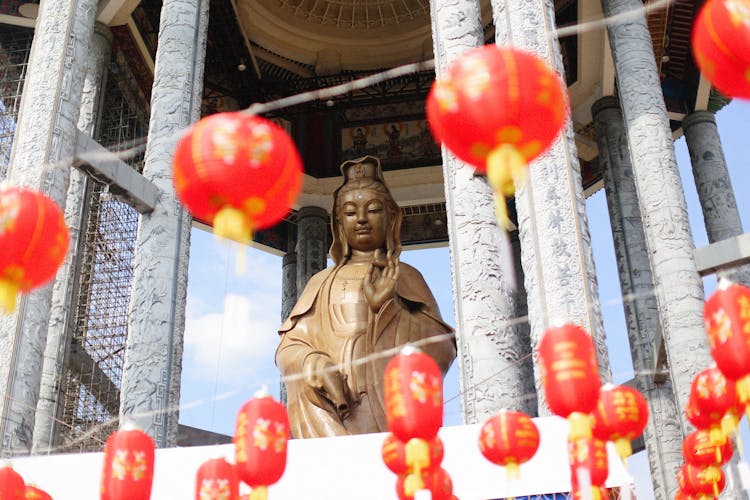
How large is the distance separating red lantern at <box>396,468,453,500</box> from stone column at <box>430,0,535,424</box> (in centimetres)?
76

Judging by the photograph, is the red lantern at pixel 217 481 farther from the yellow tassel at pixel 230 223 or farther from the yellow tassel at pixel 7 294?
the yellow tassel at pixel 230 223

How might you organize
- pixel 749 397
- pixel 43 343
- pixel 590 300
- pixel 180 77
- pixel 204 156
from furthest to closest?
pixel 180 77, pixel 43 343, pixel 590 300, pixel 749 397, pixel 204 156

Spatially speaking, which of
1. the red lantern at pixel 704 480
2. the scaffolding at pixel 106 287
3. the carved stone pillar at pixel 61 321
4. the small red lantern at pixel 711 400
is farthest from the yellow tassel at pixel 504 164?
the scaffolding at pixel 106 287

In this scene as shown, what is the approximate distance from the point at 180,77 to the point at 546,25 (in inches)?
134

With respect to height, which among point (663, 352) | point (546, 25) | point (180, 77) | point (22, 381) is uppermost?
point (180, 77)

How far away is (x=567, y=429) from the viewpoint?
4871mm

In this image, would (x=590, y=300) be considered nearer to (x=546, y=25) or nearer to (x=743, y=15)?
(x=546, y=25)

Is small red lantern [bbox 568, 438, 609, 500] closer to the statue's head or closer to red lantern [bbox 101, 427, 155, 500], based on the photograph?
red lantern [bbox 101, 427, 155, 500]

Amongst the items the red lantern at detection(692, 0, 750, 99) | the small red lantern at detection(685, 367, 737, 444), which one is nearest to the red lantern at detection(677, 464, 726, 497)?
the small red lantern at detection(685, 367, 737, 444)

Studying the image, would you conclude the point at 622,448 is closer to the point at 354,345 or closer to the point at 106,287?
the point at 354,345

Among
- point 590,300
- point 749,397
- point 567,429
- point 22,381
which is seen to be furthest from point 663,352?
point 22,381

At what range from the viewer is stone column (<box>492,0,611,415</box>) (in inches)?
215

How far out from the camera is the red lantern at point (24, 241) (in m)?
3.87

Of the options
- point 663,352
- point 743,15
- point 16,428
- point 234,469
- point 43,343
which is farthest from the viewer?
point 663,352
